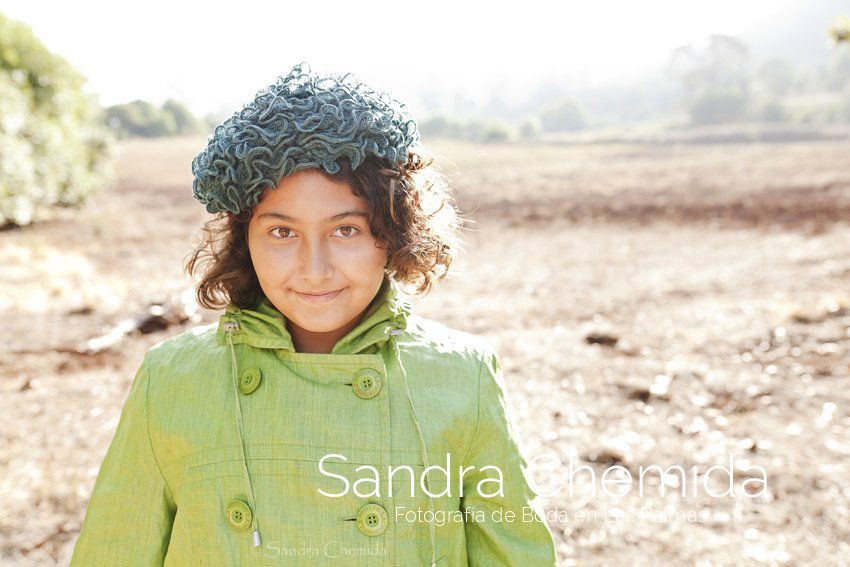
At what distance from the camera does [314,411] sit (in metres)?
1.48

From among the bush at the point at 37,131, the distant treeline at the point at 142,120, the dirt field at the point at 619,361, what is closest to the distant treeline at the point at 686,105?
the distant treeline at the point at 142,120

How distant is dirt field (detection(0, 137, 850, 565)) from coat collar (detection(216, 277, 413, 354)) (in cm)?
68

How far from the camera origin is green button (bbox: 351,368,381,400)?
1482mm

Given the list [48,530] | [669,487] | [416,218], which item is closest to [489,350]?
[416,218]

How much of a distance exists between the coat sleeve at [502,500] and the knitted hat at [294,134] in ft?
1.82

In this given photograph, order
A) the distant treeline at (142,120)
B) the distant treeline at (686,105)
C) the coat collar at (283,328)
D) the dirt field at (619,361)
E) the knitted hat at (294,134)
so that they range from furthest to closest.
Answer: the distant treeline at (686,105)
the distant treeline at (142,120)
the dirt field at (619,361)
the coat collar at (283,328)
the knitted hat at (294,134)

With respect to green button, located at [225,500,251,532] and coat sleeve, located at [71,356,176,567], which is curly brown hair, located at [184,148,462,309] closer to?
coat sleeve, located at [71,356,176,567]

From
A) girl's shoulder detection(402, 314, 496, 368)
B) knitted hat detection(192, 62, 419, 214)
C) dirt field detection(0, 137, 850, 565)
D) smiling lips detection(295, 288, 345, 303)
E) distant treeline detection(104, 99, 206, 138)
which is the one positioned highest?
distant treeline detection(104, 99, 206, 138)

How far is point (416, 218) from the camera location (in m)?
1.68

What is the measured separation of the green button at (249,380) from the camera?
58.5 inches

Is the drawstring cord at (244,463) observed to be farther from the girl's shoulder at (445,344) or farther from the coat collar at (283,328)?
the girl's shoulder at (445,344)

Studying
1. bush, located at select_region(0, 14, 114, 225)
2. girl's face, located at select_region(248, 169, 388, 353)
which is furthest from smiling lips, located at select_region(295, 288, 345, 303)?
bush, located at select_region(0, 14, 114, 225)

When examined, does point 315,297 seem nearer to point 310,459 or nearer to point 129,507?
point 310,459

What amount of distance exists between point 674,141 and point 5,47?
30179 mm
